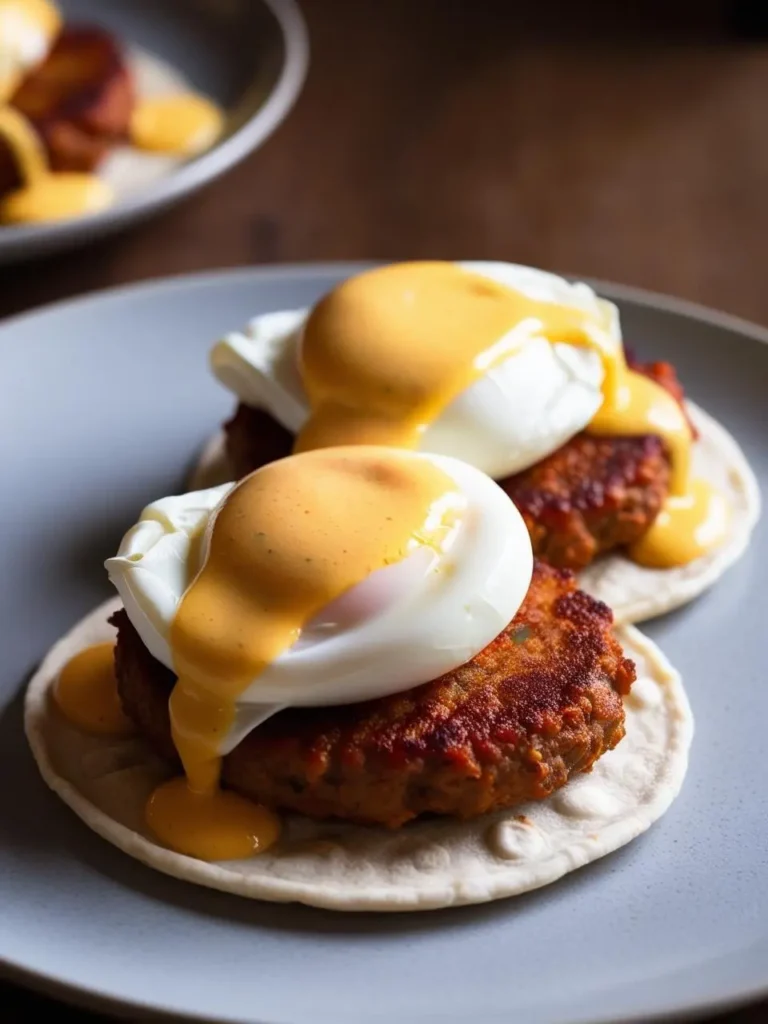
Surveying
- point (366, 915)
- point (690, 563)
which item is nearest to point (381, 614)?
point (366, 915)

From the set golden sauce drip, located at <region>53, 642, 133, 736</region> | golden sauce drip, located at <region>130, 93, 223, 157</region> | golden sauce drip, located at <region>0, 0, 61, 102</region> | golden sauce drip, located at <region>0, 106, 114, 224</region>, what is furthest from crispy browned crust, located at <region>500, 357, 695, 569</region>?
golden sauce drip, located at <region>0, 0, 61, 102</region>

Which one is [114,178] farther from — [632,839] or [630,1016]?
[630,1016]

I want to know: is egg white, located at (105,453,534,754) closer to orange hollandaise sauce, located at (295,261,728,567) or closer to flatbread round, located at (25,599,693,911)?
flatbread round, located at (25,599,693,911)

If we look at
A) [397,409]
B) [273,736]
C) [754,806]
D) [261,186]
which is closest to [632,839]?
[754,806]

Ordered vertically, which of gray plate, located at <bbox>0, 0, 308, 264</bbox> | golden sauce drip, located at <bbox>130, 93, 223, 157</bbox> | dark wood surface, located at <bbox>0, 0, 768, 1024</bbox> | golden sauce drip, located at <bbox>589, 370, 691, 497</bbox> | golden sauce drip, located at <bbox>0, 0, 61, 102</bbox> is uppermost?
golden sauce drip, located at <bbox>0, 0, 61, 102</bbox>

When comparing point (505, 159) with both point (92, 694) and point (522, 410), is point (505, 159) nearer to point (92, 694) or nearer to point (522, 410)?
point (522, 410)

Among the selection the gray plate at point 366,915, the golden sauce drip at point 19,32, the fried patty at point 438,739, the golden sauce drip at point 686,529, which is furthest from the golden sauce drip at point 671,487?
the golden sauce drip at point 19,32
